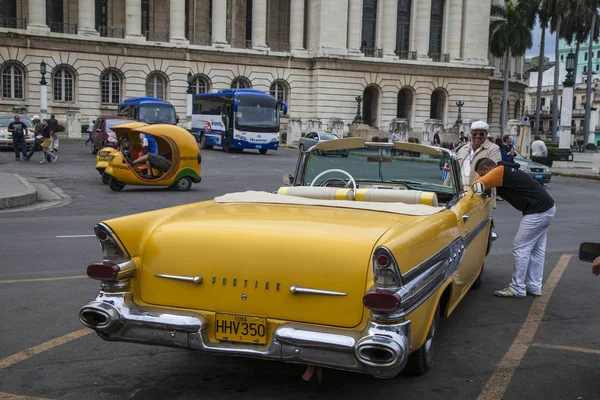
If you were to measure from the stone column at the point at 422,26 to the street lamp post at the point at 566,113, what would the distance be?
26.3 m

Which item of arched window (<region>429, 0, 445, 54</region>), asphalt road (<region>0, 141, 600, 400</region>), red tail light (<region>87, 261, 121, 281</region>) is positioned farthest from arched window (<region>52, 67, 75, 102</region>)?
red tail light (<region>87, 261, 121, 281</region>)

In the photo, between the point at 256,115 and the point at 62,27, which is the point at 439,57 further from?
the point at 62,27

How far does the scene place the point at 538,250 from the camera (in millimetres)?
7922

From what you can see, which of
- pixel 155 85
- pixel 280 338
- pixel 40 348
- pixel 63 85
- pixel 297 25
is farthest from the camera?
pixel 297 25

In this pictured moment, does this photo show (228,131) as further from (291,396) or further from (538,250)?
(291,396)

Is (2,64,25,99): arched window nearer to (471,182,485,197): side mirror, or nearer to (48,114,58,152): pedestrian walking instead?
(48,114,58,152): pedestrian walking

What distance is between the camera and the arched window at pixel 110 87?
183ft

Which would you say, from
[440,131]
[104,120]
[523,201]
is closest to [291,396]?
[523,201]

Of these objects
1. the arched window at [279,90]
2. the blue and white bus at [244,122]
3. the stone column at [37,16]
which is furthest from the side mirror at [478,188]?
the arched window at [279,90]

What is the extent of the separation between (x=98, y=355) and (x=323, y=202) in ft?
6.80

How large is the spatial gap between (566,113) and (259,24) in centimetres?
2915

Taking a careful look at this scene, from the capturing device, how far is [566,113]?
129 ft

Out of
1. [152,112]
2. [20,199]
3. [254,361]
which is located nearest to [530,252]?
[254,361]

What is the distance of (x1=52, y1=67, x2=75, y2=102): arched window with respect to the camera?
178 ft
